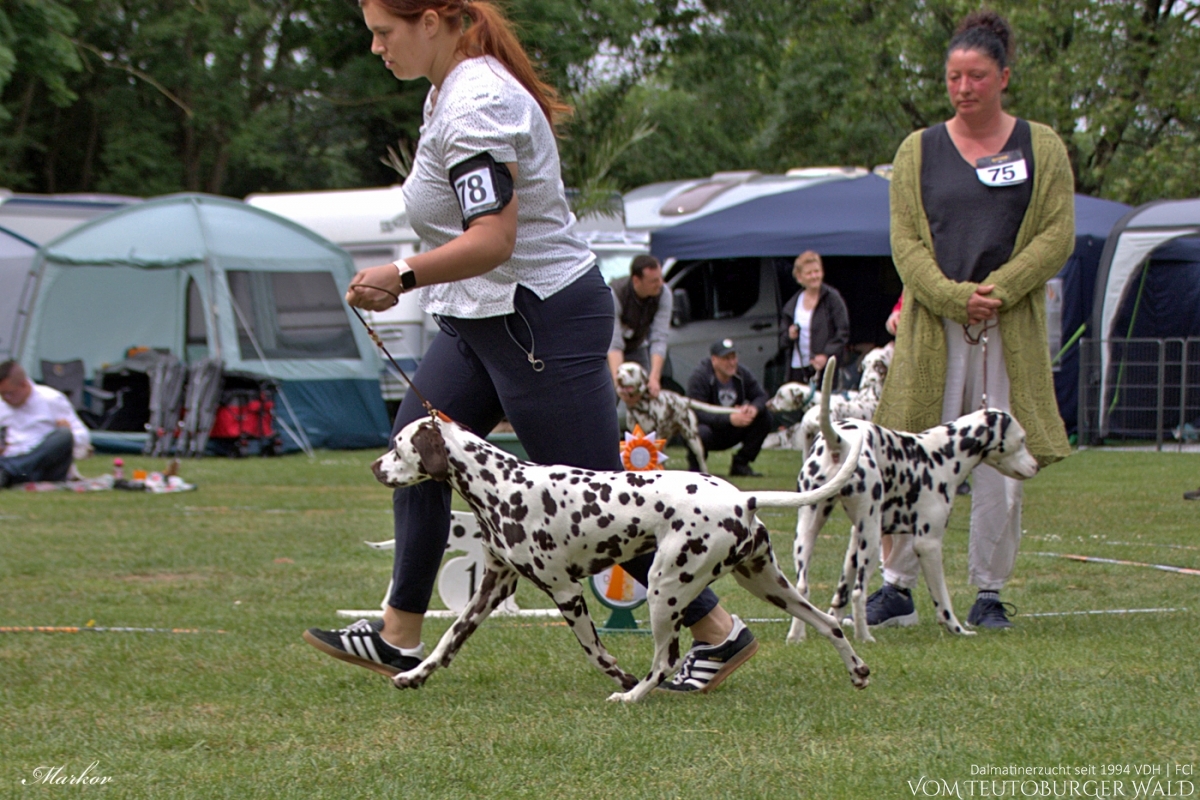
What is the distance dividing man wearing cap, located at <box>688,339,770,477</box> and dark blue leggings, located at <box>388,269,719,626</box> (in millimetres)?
7620

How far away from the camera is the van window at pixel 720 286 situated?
17.0 metres

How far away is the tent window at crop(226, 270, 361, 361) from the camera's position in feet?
54.2

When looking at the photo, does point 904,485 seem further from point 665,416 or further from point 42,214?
point 42,214

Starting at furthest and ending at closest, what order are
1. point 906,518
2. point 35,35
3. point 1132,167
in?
point 1132,167
point 35,35
point 906,518

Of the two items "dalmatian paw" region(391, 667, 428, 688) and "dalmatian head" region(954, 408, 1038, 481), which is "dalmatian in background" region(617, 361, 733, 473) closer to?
"dalmatian head" region(954, 408, 1038, 481)

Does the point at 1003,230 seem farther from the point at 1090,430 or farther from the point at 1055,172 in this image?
the point at 1090,430

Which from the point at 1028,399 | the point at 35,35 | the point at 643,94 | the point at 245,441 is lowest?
the point at 245,441

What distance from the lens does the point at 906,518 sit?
5012mm

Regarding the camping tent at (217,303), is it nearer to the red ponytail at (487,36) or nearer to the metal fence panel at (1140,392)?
the metal fence panel at (1140,392)

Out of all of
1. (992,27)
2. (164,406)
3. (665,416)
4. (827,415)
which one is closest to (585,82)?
(164,406)

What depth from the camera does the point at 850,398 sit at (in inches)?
400

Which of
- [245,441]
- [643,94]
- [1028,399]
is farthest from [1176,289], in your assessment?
[643,94]

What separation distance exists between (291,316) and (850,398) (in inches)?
338

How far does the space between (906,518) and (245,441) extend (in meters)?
11.5
